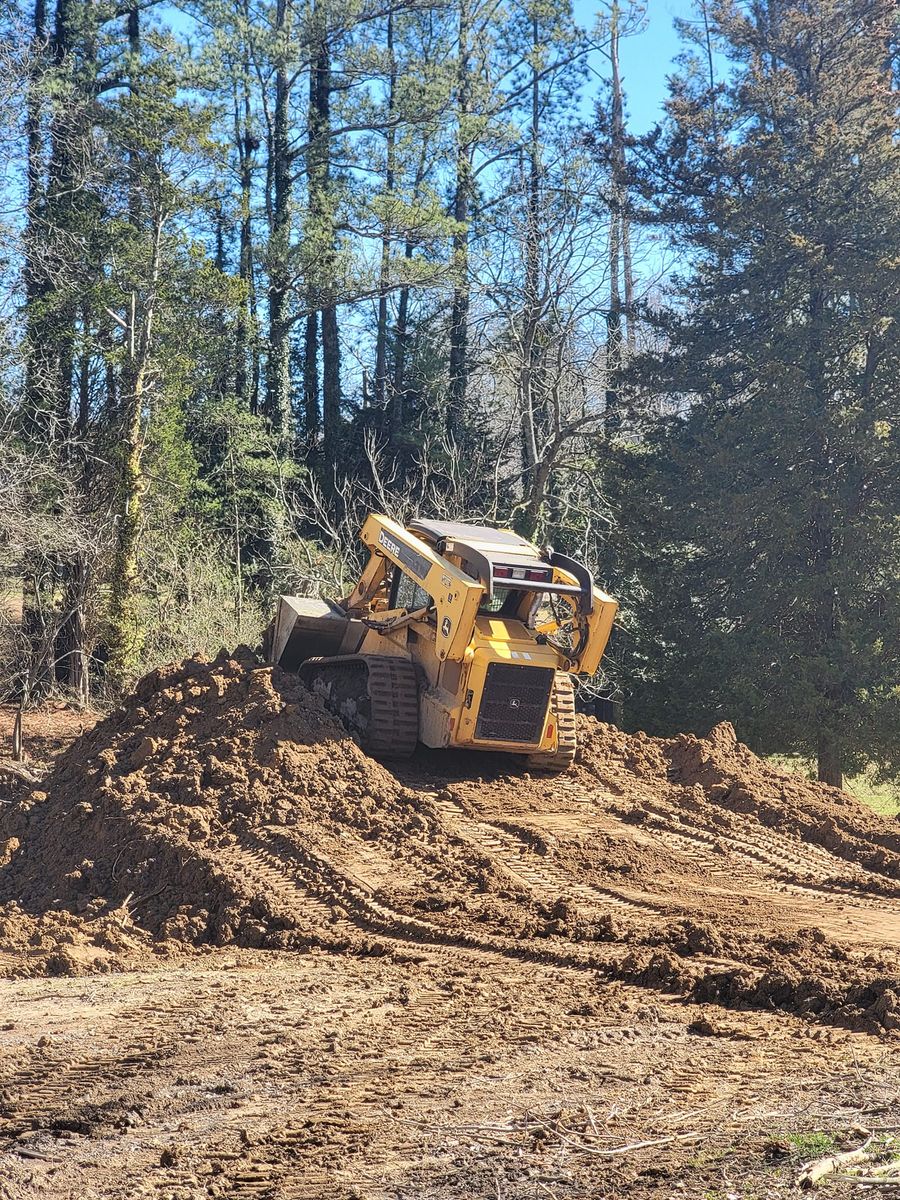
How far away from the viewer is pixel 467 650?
37.9ft

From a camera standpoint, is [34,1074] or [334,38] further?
[334,38]

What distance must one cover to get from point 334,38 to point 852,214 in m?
14.5

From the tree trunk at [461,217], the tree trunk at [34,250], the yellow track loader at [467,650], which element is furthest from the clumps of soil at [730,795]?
the tree trunk at [461,217]

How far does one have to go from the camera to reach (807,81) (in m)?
20.7

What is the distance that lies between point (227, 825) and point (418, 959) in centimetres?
280

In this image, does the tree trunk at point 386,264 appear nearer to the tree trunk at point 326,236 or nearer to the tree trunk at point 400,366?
the tree trunk at point 400,366

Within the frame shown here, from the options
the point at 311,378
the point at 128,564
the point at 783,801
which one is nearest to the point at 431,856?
the point at 783,801

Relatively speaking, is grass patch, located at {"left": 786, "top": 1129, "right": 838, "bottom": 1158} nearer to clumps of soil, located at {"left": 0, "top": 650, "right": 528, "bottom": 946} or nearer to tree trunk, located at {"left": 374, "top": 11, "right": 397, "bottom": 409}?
clumps of soil, located at {"left": 0, "top": 650, "right": 528, "bottom": 946}

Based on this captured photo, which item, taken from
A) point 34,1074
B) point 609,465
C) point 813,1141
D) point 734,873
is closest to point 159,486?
point 609,465

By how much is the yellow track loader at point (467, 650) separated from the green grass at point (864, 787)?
8087 millimetres

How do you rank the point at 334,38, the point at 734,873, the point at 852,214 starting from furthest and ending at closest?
the point at 334,38 → the point at 852,214 → the point at 734,873

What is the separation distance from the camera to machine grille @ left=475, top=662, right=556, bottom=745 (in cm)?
1163

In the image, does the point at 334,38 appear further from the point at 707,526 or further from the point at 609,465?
the point at 707,526

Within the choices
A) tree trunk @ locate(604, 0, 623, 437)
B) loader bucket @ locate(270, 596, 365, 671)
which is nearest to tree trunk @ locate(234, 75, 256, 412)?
tree trunk @ locate(604, 0, 623, 437)
